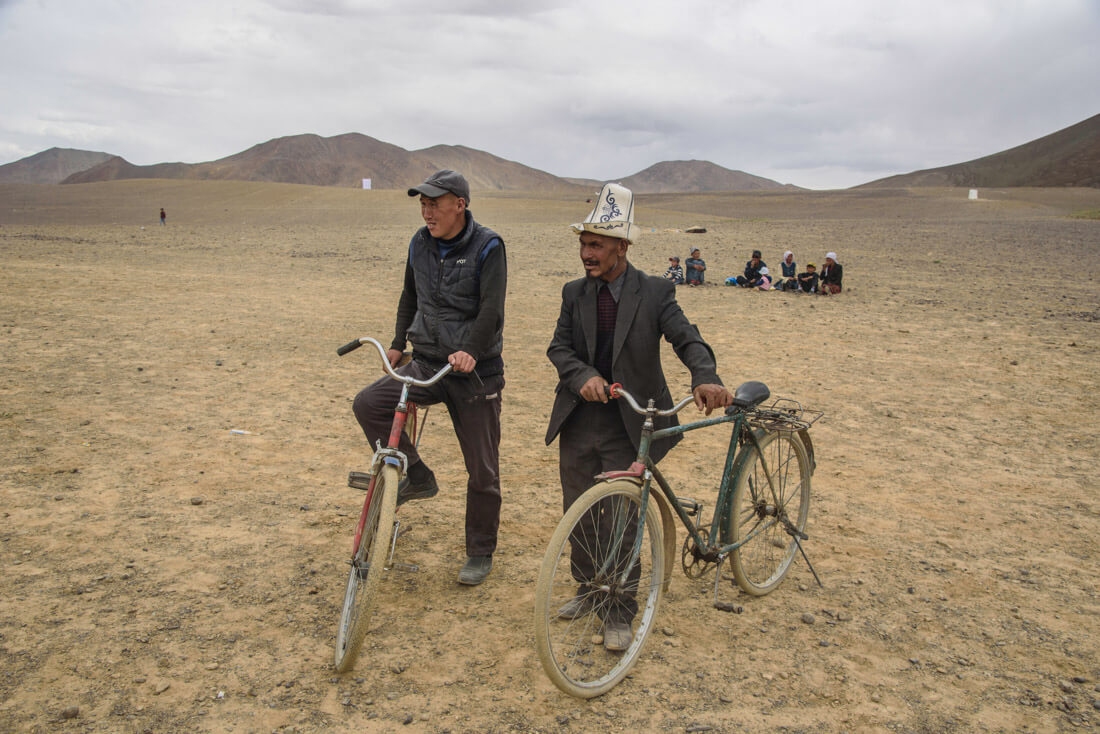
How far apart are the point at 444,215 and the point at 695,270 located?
48.0 ft

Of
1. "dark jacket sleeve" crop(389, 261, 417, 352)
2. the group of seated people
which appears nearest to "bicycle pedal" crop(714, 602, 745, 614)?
"dark jacket sleeve" crop(389, 261, 417, 352)

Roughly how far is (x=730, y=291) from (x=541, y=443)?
1145cm

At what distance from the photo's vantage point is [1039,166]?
153 m

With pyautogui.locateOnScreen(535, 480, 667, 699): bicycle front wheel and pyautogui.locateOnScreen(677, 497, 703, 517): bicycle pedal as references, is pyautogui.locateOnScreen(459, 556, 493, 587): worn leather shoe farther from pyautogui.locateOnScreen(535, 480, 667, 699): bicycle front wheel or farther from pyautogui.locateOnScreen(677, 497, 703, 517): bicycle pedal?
pyautogui.locateOnScreen(677, 497, 703, 517): bicycle pedal

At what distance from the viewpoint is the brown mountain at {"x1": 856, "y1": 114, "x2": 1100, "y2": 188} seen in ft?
461

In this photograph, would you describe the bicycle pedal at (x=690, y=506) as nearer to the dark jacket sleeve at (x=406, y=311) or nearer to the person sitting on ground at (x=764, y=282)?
the dark jacket sleeve at (x=406, y=311)

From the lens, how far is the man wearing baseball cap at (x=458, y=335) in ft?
12.3

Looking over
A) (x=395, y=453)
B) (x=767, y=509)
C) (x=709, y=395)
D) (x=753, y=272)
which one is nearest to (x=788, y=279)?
(x=753, y=272)

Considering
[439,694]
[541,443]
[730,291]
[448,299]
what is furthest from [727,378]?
[730,291]

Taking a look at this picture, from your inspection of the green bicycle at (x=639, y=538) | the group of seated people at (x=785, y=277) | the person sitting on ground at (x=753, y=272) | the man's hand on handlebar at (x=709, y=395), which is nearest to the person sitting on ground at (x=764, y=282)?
the group of seated people at (x=785, y=277)

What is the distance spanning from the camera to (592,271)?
347 cm

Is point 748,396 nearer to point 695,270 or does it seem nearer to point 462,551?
point 462,551

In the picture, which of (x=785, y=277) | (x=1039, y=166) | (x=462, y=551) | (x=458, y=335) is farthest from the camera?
(x=1039, y=166)

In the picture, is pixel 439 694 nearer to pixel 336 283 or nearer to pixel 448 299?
pixel 448 299
